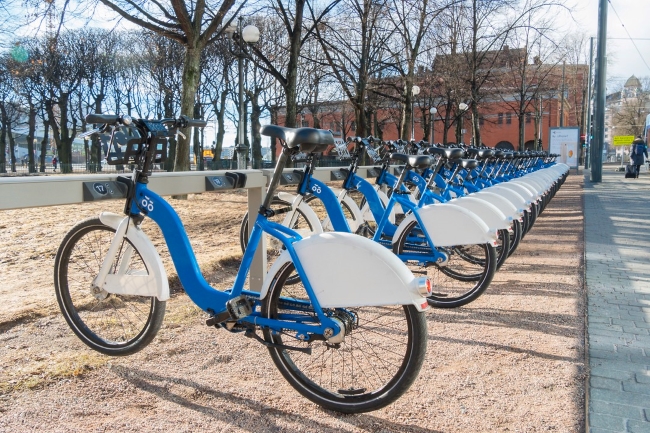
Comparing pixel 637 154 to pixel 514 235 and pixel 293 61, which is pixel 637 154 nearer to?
pixel 293 61

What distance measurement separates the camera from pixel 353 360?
3.20m

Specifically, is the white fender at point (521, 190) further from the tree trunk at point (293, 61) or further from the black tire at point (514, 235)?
the tree trunk at point (293, 61)

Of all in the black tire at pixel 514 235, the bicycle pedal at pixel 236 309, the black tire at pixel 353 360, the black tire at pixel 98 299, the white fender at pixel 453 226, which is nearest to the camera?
the black tire at pixel 353 360

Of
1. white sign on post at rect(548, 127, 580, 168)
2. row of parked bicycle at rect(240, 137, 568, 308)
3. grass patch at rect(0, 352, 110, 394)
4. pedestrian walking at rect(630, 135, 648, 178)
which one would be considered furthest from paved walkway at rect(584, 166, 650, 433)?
Answer: pedestrian walking at rect(630, 135, 648, 178)

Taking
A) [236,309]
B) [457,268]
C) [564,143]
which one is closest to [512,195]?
[457,268]

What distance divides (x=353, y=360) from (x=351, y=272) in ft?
2.66

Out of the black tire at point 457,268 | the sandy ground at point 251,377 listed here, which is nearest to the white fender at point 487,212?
the black tire at point 457,268

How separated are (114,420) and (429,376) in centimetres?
157

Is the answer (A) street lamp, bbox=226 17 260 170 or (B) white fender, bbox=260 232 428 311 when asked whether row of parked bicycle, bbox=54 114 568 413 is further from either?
(A) street lamp, bbox=226 17 260 170

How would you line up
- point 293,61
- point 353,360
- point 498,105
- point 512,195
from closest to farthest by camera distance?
point 353,360, point 512,195, point 293,61, point 498,105

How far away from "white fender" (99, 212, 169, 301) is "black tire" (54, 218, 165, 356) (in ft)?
0.20

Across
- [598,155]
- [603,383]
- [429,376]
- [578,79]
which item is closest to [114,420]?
[429,376]

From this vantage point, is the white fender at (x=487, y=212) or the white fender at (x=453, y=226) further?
the white fender at (x=487, y=212)

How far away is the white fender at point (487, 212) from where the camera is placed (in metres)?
4.86
